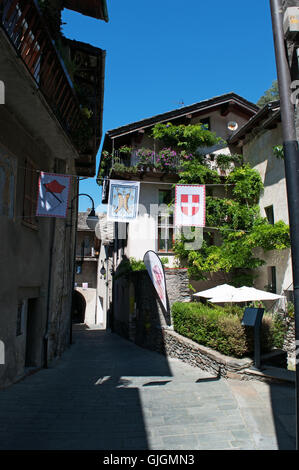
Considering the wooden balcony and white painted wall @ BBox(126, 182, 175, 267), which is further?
white painted wall @ BBox(126, 182, 175, 267)

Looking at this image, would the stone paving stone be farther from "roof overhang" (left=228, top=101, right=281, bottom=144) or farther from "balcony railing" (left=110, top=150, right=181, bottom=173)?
"balcony railing" (left=110, top=150, right=181, bottom=173)

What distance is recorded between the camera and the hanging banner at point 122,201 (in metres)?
9.37

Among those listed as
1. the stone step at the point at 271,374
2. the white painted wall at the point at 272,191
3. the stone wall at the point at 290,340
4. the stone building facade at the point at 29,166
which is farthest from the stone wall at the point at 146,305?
the stone step at the point at 271,374

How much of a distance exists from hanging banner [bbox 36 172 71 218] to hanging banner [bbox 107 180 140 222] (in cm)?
141

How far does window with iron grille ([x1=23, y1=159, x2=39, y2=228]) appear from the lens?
8.23 m

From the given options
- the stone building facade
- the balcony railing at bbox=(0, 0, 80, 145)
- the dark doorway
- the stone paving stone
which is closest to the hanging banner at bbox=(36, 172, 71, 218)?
the stone building facade

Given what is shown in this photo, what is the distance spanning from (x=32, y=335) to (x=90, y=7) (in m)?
10.9

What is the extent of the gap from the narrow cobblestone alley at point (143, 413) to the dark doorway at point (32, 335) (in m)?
0.47

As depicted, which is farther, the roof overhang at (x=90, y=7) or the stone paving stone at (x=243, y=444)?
the roof overhang at (x=90, y=7)

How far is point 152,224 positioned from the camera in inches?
684

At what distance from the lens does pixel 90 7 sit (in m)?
12.1

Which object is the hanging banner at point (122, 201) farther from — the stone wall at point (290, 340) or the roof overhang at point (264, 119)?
the roof overhang at point (264, 119)

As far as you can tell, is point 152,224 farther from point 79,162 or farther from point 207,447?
point 207,447

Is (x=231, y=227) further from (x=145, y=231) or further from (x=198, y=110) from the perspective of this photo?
(x=198, y=110)
